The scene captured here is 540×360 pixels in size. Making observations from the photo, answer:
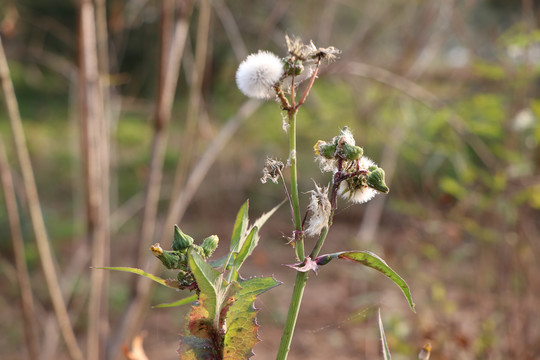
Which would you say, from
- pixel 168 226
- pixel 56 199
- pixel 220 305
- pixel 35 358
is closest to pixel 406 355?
pixel 168 226

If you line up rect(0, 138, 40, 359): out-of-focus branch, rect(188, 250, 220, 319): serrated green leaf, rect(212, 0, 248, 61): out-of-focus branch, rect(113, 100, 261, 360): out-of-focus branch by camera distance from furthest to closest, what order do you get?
1. rect(212, 0, 248, 61): out-of-focus branch
2. rect(113, 100, 261, 360): out-of-focus branch
3. rect(0, 138, 40, 359): out-of-focus branch
4. rect(188, 250, 220, 319): serrated green leaf

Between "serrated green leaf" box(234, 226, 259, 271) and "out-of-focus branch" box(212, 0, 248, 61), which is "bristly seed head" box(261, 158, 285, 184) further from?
"out-of-focus branch" box(212, 0, 248, 61)

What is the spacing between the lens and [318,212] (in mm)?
336

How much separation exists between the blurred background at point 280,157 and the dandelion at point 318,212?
0.03 metres

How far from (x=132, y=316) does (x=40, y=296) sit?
2196 mm

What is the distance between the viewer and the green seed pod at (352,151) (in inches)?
12.5

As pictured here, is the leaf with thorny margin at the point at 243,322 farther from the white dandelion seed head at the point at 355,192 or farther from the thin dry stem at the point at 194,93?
the thin dry stem at the point at 194,93

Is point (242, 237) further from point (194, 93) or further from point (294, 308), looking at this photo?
point (194, 93)

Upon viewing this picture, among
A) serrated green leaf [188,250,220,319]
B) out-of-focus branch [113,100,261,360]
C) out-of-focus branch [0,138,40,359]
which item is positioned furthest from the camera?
out-of-focus branch [113,100,261,360]

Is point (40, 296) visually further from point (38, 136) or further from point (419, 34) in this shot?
point (38, 136)

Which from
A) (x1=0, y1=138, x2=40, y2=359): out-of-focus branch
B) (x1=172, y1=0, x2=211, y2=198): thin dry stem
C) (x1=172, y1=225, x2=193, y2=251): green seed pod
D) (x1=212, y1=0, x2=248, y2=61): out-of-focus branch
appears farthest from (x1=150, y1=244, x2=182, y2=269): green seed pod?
(x1=212, y1=0, x2=248, y2=61): out-of-focus branch

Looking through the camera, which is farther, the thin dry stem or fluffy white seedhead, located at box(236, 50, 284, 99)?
the thin dry stem

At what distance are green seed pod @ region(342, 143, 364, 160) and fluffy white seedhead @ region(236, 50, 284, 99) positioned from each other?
2.4 inches

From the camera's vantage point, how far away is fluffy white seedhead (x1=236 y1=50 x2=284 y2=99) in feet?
1.10
